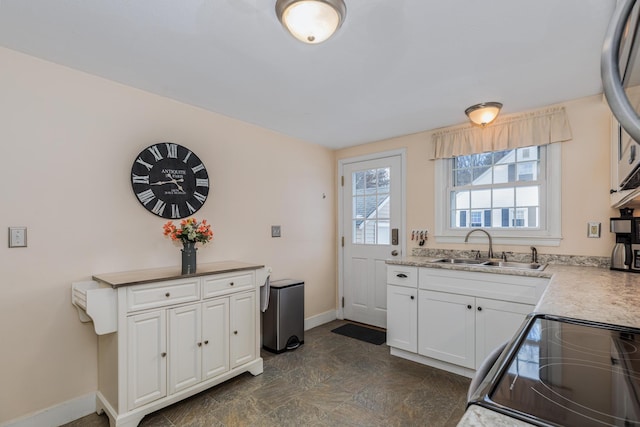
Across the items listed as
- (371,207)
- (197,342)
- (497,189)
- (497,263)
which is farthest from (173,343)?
(497,189)

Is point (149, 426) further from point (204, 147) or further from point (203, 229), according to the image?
point (204, 147)

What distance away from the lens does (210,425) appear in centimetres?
207

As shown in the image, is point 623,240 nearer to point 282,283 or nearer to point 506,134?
point 506,134

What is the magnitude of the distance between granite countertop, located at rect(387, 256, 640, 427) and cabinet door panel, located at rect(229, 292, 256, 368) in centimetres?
200

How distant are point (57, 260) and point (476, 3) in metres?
2.86

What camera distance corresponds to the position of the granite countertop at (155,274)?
2041 mm

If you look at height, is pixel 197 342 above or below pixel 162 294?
below

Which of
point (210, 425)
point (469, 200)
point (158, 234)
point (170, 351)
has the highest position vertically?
point (469, 200)

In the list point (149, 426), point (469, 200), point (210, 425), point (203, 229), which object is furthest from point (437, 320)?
point (149, 426)

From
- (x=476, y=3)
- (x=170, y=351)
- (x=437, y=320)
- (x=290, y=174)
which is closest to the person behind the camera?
(x=476, y=3)

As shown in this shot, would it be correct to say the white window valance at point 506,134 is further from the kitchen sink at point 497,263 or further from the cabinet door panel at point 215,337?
the cabinet door panel at point 215,337

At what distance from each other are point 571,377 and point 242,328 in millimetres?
2296

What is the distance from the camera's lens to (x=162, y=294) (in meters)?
2.16

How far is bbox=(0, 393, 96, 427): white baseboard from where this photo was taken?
198cm
